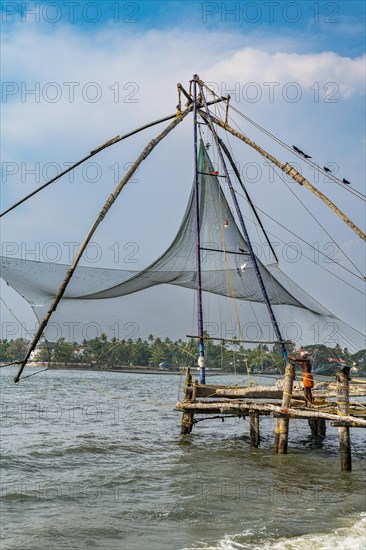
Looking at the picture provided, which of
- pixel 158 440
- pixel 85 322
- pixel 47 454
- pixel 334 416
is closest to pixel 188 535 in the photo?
pixel 334 416

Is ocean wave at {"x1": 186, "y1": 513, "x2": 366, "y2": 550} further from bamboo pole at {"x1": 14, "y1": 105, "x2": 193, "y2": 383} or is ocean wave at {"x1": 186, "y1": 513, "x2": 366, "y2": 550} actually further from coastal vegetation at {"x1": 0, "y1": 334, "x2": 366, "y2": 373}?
coastal vegetation at {"x1": 0, "y1": 334, "x2": 366, "y2": 373}

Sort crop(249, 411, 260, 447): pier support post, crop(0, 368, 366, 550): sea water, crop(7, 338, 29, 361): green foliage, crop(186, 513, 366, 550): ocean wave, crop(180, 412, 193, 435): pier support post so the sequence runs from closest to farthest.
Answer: crop(186, 513, 366, 550): ocean wave → crop(0, 368, 366, 550): sea water → crop(7, 338, 29, 361): green foliage → crop(249, 411, 260, 447): pier support post → crop(180, 412, 193, 435): pier support post

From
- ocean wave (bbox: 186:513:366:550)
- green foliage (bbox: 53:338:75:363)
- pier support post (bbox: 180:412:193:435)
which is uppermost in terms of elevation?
green foliage (bbox: 53:338:75:363)

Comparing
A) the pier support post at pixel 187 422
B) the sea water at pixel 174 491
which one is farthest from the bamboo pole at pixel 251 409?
the sea water at pixel 174 491

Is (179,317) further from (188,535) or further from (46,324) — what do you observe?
(188,535)

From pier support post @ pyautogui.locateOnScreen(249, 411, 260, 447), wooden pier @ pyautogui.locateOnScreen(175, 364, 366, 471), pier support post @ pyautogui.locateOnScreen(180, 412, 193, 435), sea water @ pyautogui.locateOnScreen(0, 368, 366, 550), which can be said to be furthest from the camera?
pier support post @ pyautogui.locateOnScreen(180, 412, 193, 435)

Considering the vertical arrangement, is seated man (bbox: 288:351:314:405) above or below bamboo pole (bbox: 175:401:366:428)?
above

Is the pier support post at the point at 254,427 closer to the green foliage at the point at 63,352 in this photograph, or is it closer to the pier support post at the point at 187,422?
the pier support post at the point at 187,422

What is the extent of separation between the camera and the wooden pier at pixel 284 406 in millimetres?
10648

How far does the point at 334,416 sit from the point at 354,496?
1568 mm

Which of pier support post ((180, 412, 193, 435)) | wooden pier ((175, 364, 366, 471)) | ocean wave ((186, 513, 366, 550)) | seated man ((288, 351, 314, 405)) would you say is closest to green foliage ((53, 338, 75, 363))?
wooden pier ((175, 364, 366, 471))

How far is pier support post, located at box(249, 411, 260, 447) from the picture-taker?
13.4m

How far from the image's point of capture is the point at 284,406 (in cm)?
1168

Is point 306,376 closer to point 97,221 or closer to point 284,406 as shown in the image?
point 284,406
